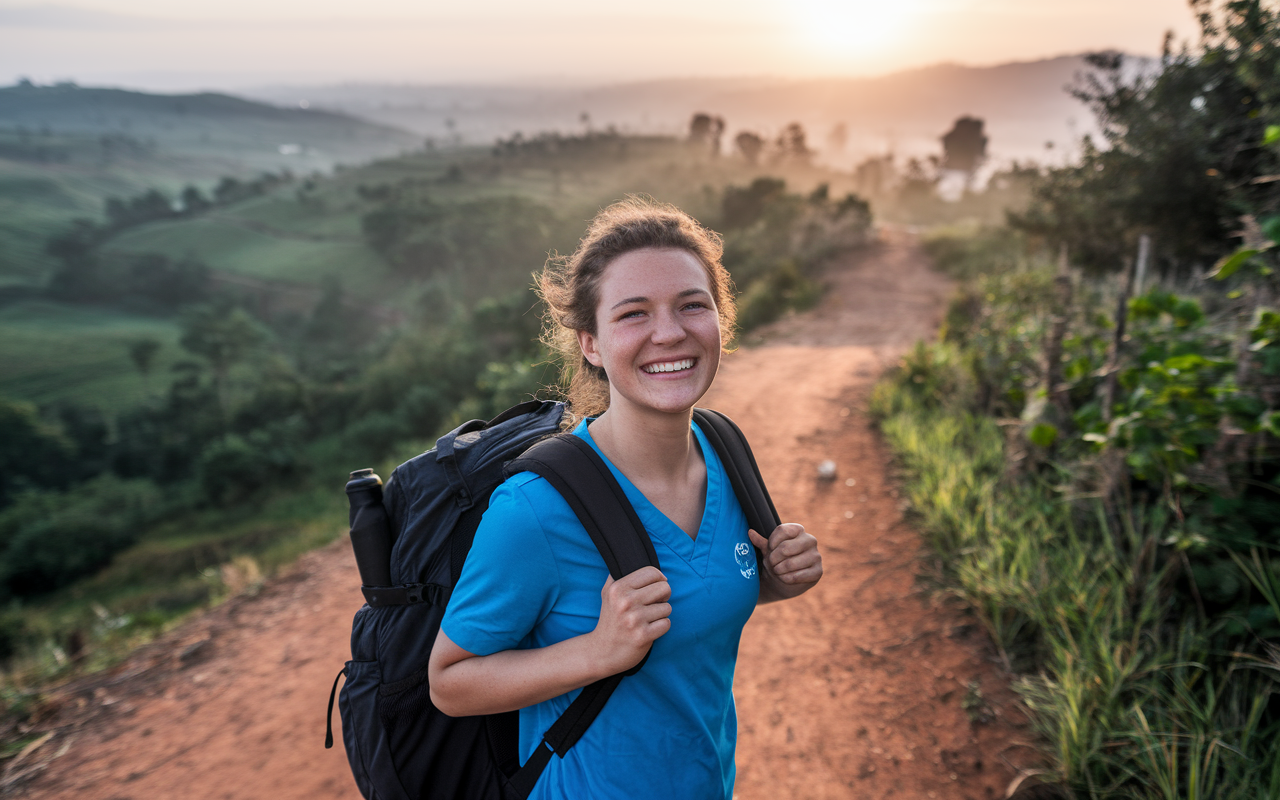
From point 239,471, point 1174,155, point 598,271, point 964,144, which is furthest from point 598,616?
point 964,144

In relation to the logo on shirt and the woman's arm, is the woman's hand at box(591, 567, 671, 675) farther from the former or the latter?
the logo on shirt

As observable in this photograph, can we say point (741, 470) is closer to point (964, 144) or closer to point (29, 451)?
point (29, 451)

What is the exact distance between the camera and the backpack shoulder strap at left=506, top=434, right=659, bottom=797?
4.01ft

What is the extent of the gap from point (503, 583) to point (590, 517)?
207mm

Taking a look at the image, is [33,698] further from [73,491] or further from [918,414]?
[73,491]

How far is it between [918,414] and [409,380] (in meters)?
26.3

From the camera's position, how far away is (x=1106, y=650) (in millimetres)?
2834

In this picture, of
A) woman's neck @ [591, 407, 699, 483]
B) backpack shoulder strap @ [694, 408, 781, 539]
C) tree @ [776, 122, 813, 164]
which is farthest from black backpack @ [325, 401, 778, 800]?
tree @ [776, 122, 813, 164]

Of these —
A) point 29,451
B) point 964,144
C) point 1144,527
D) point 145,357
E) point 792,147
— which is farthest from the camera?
point 792,147

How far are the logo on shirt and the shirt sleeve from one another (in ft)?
1.52

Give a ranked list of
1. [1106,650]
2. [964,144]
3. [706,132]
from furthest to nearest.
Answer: [706,132]
[964,144]
[1106,650]

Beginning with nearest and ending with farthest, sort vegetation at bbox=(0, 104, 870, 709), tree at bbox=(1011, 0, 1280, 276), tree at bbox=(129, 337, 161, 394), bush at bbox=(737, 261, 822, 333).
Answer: tree at bbox=(1011, 0, 1280, 276), bush at bbox=(737, 261, 822, 333), vegetation at bbox=(0, 104, 870, 709), tree at bbox=(129, 337, 161, 394)

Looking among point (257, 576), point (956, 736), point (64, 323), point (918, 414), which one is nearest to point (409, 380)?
point (257, 576)

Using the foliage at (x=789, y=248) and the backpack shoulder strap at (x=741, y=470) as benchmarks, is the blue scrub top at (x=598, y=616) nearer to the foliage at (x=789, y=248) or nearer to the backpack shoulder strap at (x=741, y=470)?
the backpack shoulder strap at (x=741, y=470)
